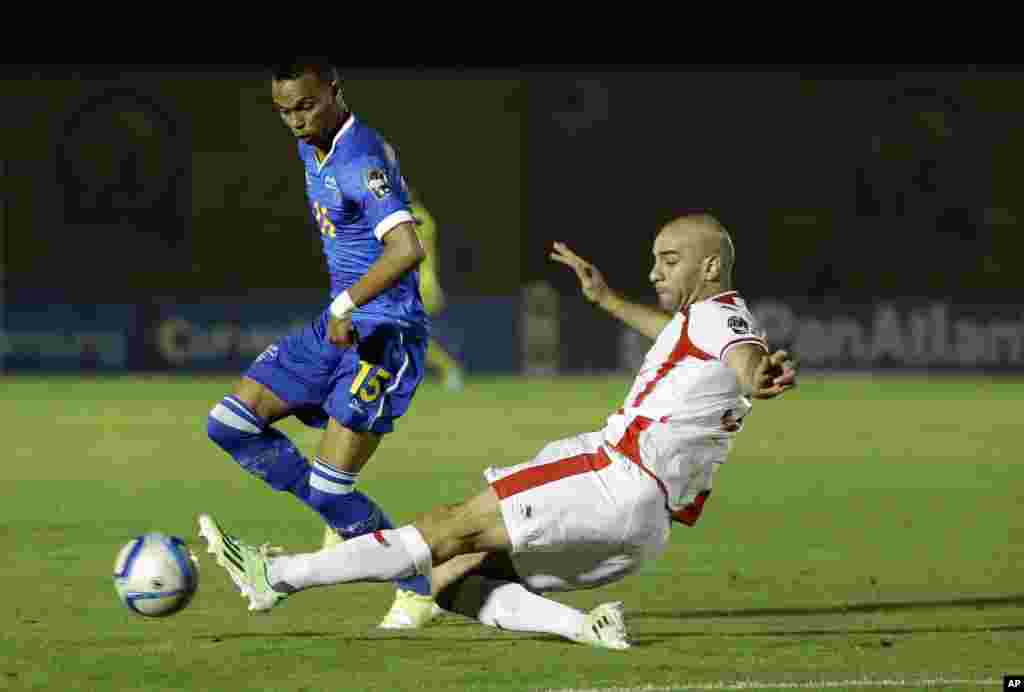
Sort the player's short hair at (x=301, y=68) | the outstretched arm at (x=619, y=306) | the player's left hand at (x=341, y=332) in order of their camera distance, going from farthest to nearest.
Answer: the player's short hair at (x=301, y=68)
the outstretched arm at (x=619, y=306)
the player's left hand at (x=341, y=332)

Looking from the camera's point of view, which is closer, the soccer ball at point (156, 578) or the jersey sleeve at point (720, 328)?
the jersey sleeve at point (720, 328)

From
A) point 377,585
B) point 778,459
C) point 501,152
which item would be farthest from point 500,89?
point 377,585

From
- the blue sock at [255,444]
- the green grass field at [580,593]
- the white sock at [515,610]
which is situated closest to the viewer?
the green grass field at [580,593]

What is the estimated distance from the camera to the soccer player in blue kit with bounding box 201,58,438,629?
765cm

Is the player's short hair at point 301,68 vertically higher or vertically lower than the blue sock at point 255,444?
higher

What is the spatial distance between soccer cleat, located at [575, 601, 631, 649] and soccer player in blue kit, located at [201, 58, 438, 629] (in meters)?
0.84

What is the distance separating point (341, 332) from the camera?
290 inches

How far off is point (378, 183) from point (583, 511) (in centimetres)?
183

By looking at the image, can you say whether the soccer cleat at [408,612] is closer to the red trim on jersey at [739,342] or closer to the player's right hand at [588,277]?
the player's right hand at [588,277]

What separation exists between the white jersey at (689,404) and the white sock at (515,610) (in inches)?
24.2

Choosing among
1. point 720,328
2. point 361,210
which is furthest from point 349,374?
point 720,328

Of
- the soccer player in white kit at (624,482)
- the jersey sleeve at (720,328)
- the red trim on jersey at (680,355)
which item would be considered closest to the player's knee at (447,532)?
the soccer player in white kit at (624,482)

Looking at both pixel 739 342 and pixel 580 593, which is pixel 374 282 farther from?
pixel 580 593

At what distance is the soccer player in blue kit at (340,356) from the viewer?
765 centimetres
